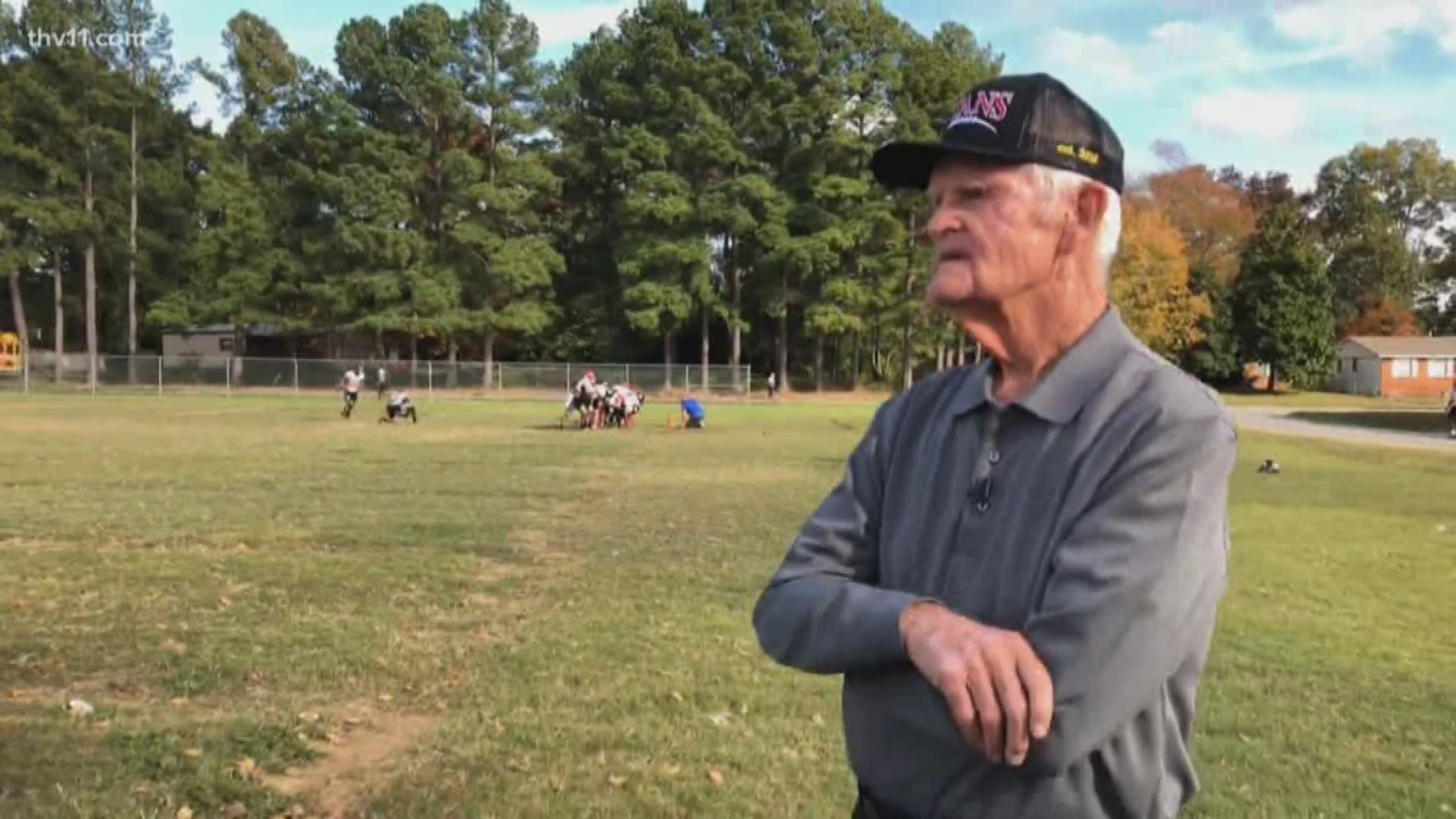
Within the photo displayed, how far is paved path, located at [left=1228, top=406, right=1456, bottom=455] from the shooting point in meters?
30.7

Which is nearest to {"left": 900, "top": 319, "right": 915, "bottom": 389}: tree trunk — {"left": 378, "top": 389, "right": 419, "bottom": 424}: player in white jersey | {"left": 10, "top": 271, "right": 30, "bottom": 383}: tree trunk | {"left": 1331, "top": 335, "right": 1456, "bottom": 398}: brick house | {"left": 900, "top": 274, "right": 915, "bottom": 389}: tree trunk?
{"left": 900, "top": 274, "right": 915, "bottom": 389}: tree trunk

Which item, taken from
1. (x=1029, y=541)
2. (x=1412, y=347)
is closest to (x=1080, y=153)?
(x=1029, y=541)

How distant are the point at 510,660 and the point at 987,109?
5.74 m

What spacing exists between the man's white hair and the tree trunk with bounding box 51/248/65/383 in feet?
209

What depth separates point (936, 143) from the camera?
1.85 meters

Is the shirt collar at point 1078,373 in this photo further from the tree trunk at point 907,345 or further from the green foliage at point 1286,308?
the green foliage at point 1286,308

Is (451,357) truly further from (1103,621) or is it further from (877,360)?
(1103,621)

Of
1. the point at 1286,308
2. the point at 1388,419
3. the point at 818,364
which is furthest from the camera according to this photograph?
the point at 1286,308

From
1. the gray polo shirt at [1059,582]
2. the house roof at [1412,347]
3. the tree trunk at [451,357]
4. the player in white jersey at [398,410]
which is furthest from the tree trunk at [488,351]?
the house roof at [1412,347]

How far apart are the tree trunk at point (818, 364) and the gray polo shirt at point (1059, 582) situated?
59.3m

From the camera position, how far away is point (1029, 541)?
5.58 ft

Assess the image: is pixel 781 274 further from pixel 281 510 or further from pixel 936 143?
pixel 936 143

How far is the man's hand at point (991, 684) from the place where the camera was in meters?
1.57

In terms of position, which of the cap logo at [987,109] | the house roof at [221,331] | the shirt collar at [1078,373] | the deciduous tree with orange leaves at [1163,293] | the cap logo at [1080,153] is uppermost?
the deciduous tree with orange leaves at [1163,293]
